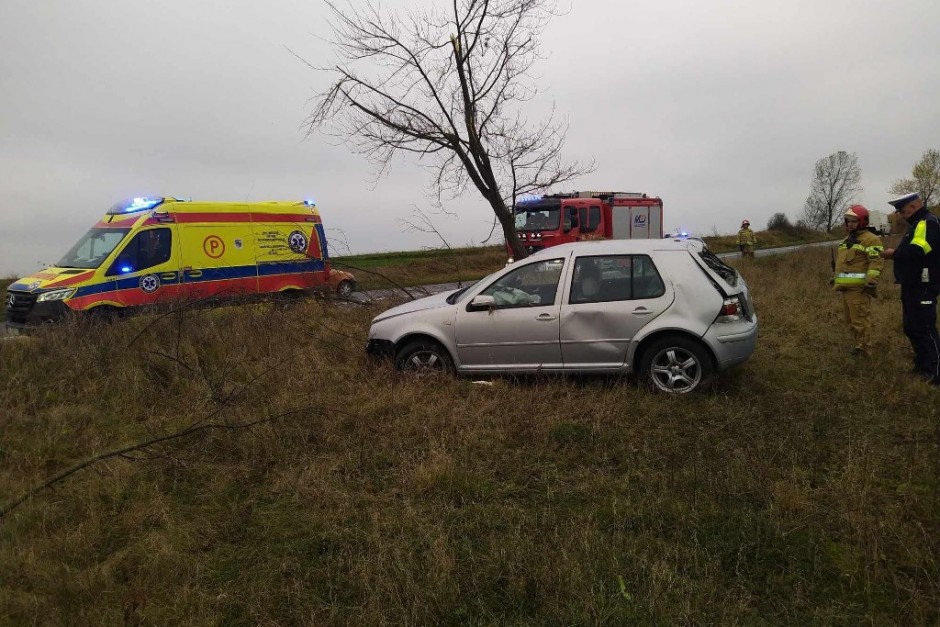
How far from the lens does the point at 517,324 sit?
532 cm

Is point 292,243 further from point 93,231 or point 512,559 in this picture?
point 512,559

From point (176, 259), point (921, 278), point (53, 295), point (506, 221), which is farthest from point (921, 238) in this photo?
point (53, 295)

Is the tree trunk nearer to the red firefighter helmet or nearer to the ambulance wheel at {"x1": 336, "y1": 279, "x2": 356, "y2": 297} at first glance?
the ambulance wheel at {"x1": 336, "y1": 279, "x2": 356, "y2": 297}

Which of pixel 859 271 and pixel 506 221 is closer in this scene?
pixel 859 271

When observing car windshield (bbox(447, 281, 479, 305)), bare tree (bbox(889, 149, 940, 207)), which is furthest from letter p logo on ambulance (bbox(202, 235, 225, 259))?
bare tree (bbox(889, 149, 940, 207))

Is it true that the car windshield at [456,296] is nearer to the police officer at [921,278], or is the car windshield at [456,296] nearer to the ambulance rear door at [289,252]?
the police officer at [921,278]

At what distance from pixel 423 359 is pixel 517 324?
111 centimetres

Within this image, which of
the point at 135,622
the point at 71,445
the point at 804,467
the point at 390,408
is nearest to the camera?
the point at 135,622

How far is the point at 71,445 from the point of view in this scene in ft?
14.2

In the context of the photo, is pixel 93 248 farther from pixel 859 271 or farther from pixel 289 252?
pixel 859 271

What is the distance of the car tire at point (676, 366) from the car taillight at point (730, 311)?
0.33 metres

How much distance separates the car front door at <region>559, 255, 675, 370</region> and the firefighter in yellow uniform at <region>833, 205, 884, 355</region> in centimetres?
271

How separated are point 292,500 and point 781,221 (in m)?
54.8

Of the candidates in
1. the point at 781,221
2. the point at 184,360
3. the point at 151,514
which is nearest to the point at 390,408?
the point at 151,514
